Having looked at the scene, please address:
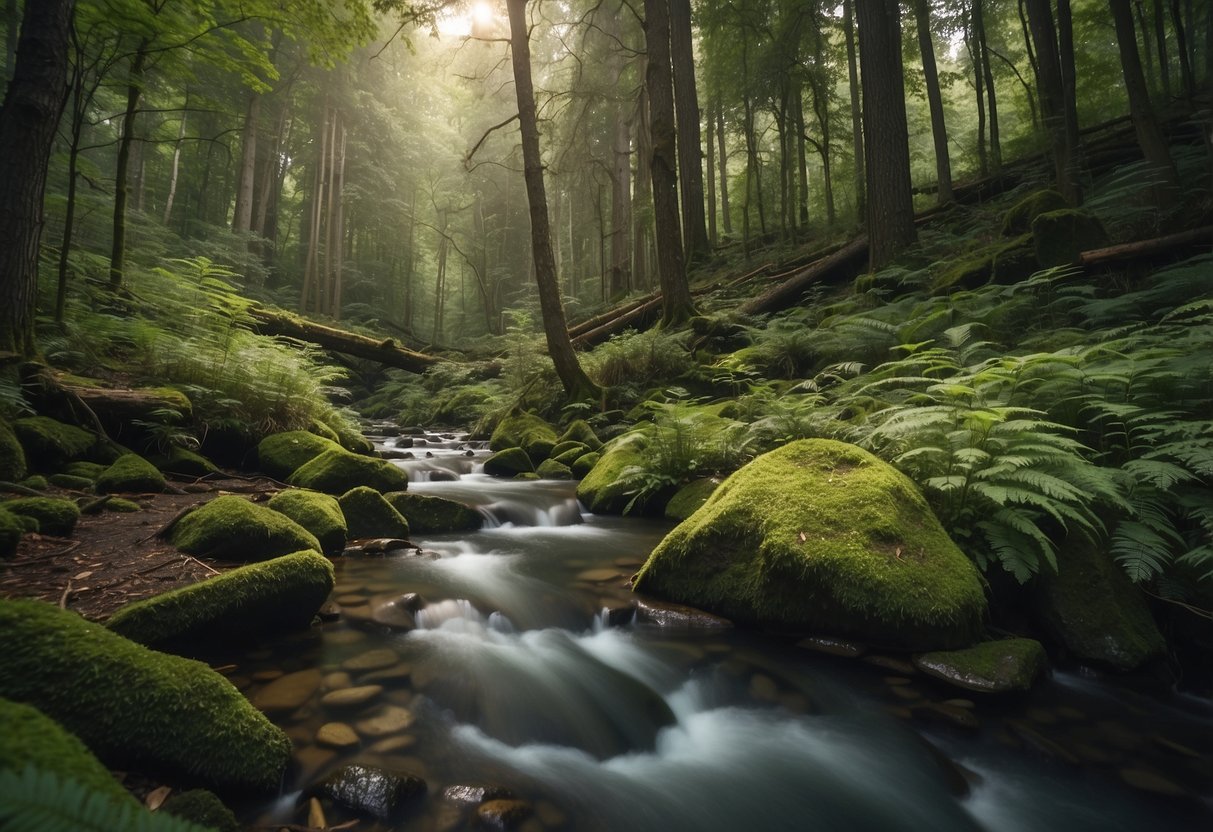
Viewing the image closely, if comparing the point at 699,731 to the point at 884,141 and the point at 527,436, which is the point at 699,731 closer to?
the point at 527,436

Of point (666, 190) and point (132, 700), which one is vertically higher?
point (666, 190)

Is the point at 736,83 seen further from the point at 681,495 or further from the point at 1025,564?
the point at 1025,564

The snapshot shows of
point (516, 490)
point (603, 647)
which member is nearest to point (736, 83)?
point (516, 490)

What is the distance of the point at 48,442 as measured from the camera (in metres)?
4.88

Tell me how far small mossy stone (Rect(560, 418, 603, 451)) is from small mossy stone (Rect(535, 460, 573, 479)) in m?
0.58

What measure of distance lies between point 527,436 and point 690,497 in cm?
459

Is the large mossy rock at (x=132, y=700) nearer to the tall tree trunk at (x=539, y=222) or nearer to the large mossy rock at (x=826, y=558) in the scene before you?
the large mossy rock at (x=826, y=558)

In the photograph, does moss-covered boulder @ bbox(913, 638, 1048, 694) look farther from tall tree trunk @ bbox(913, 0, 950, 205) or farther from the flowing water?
tall tree trunk @ bbox(913, 0, 950, 205)

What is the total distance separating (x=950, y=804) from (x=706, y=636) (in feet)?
4.84

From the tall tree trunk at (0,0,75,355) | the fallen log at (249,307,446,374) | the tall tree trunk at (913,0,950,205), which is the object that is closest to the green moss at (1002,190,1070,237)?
the tall tree trunk at (913,0,950,205)

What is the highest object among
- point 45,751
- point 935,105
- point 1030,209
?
point 935,105

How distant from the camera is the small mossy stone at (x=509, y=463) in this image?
29.0 ft

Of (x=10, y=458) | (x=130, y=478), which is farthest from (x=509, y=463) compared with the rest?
(x=10, y=458)

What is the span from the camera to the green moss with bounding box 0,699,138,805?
3.38 feet
